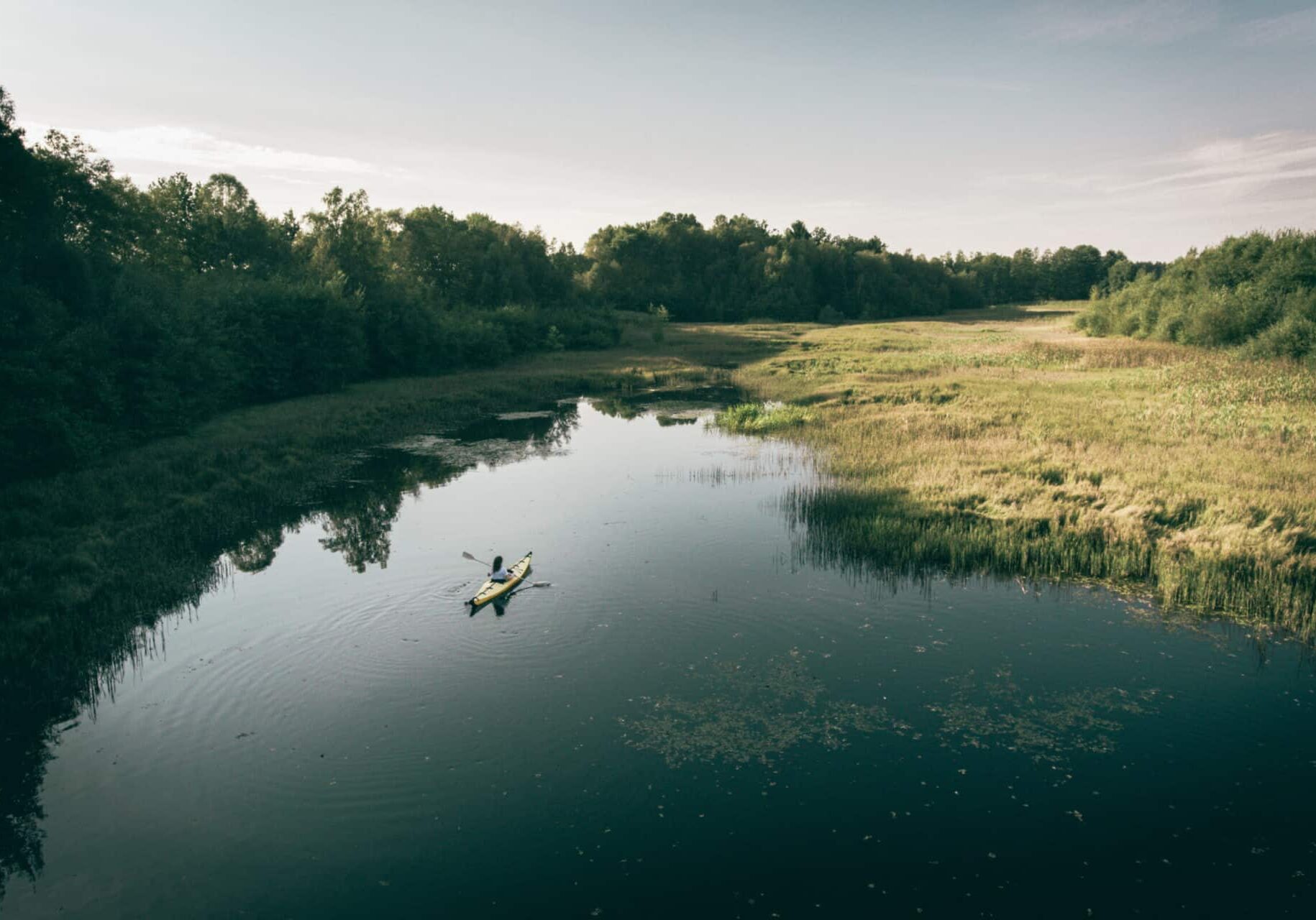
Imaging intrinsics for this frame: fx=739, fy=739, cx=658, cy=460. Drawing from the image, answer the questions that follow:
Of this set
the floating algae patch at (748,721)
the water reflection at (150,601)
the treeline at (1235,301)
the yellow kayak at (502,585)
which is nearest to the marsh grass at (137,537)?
the water reflection at (150,601)

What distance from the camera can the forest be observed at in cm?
2262

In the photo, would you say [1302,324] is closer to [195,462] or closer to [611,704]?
[611,704]

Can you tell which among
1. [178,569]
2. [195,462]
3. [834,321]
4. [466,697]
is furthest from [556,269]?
[466,697]

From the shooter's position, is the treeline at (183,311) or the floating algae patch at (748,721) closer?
the floating algae patch at (748,721)

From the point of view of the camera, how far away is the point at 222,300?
109 feet

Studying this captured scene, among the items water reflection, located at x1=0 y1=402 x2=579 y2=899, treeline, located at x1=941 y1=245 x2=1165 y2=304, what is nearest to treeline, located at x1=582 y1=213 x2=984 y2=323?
treeline, located at x1=941 y1=245 x2=1165 y2=304

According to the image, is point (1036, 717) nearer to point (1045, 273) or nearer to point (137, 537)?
point (137, 537)


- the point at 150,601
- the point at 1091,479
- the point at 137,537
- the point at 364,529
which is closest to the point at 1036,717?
the point at 1091,479

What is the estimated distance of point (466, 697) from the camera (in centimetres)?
1066

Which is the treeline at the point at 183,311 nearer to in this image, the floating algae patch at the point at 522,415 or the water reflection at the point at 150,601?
the water reflection at the point at 150,601

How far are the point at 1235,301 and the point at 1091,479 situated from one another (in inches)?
1420

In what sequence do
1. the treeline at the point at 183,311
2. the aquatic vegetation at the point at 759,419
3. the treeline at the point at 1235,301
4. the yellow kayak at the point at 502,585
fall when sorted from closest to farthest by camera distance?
the yellow kayak at the point at 502,585
the treeline at the point at 183,311
the aquatic vegetation at the point at 759,419
the treeline at the point at 1235,301

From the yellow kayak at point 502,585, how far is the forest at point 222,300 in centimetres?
1460

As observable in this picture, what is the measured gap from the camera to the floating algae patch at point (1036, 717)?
9.53 m
